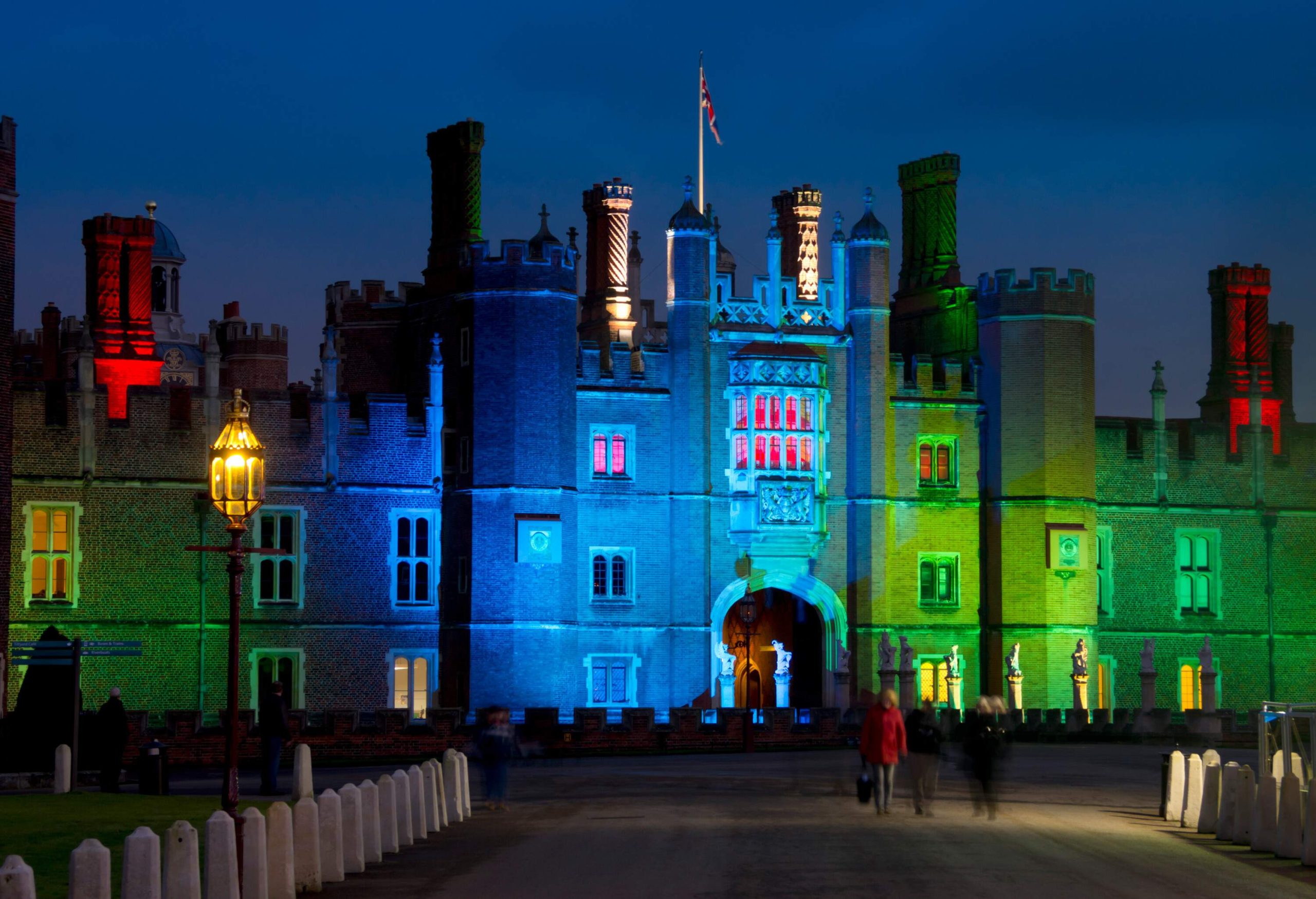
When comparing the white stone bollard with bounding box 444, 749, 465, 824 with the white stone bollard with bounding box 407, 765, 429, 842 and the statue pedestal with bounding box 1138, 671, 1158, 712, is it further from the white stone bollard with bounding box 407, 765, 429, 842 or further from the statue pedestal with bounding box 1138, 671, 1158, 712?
the statue pedestal with bounding box 1138, 671, 1158, 712

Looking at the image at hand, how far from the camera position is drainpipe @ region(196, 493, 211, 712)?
149 ft

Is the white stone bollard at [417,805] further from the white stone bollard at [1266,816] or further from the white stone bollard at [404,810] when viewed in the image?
the white stone bollard at [1266,816]

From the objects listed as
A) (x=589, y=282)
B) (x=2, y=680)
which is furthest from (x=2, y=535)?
(x=589, y=282)

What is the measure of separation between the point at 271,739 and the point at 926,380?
88.7 feet

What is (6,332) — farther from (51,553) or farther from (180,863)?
(180,863)

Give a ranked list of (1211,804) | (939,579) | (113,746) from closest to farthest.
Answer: (1211,804) < (113,746) < (939,579)

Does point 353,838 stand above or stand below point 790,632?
below

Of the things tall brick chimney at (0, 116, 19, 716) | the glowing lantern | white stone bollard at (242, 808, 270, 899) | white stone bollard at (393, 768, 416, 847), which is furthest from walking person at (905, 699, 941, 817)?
tall brick chimney at (0, 116, 19, 716)

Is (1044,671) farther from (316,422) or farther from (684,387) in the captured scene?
(316,422)

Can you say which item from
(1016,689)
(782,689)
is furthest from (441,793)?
(1016,689)

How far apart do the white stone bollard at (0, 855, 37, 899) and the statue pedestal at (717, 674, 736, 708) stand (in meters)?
36.6

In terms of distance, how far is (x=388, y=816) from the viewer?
2098cm

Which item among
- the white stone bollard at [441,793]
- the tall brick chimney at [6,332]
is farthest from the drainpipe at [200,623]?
the white stone bollard at [441,793]

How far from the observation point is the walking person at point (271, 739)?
2830 cm
